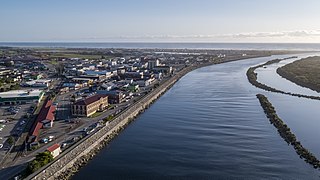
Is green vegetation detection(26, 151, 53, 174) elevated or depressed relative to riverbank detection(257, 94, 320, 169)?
elevated

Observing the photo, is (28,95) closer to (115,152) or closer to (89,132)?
(89,132)

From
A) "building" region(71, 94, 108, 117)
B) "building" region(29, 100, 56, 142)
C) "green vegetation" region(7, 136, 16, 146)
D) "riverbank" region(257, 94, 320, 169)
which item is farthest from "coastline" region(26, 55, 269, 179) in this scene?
"riverbank" region(257, 94, 320, 169)

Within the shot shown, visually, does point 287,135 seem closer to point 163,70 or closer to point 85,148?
point 85,148

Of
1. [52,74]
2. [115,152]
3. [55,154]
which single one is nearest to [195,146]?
[115,152]

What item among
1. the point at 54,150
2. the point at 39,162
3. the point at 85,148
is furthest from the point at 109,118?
the point at 39,162

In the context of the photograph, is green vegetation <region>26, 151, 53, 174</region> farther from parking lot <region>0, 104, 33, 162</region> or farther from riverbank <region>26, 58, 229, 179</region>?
parking lot <region>0, 104, 33, 162</region>
